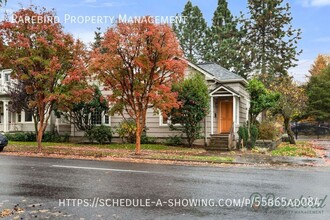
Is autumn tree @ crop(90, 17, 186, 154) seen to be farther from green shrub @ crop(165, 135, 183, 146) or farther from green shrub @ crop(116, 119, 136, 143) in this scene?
green shrub @ crop(116, 119, 136, 143)

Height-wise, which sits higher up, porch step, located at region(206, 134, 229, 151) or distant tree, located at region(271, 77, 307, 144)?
distant tree, located at region(271, 77, 307, 144)

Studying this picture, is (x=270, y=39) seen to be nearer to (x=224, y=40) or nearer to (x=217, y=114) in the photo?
(x=224, y=40)

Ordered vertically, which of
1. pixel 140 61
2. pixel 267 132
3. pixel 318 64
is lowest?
pixel 267 132

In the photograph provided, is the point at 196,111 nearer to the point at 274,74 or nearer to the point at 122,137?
the point at 122,137

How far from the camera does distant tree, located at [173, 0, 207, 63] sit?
51562 mm

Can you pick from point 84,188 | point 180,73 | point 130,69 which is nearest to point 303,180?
point 84,188

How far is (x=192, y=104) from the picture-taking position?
2253cm

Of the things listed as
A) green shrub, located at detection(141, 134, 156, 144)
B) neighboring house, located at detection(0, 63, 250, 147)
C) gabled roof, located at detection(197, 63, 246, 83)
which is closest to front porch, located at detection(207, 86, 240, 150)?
neighboring house, located at detection(0, 63, 250, 147)

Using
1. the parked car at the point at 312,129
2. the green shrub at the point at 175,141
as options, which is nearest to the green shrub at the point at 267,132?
the green shrub at the point at 175,141

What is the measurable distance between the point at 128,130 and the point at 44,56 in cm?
835

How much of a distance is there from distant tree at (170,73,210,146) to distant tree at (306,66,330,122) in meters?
26.9

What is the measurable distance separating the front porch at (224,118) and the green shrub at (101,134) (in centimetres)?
788

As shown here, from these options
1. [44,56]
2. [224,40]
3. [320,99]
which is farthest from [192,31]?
[44,56]

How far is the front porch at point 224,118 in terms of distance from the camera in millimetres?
22480
